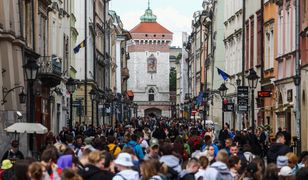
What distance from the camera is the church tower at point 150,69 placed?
187625mm

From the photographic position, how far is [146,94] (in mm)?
193125

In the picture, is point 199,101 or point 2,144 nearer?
point 2,144

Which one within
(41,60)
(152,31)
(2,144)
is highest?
(152,31)

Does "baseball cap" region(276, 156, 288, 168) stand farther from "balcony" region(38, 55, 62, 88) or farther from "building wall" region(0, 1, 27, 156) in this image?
"balcony" region(38, 55, 62, 88)

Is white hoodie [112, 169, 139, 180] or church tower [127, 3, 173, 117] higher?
church tower [127, 3, 173, 117]

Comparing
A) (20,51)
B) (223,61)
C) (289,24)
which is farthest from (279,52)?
(223,61)

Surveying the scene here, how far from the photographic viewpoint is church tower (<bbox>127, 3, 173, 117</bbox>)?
18762cm

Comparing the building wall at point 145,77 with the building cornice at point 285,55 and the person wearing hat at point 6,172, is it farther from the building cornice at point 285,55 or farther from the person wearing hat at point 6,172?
the person wearing hat at point 6,172

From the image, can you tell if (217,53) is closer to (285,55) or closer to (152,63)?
(285,55)

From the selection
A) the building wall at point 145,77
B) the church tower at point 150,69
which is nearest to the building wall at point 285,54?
the building wall at point 145,77

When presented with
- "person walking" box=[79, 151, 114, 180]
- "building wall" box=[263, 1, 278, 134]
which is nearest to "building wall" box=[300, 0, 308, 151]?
"building wall" box=[263, 1, 278, 134]

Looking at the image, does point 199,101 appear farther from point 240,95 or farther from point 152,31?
point 152,31

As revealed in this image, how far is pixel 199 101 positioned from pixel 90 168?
219 ft

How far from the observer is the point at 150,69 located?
188 m
